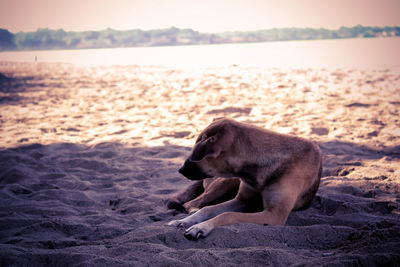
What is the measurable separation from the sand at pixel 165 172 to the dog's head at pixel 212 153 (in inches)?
22.2

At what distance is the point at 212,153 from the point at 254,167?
0.50 m

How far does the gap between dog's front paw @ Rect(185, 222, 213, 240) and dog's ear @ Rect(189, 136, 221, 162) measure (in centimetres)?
58

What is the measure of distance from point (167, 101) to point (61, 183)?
612 centimetres

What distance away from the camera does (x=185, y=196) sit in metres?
4.27

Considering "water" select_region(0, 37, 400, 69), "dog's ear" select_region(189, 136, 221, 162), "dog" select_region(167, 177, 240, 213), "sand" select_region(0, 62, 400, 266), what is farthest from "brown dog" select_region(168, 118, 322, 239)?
"water" select_region(0, 37, 400, 69)

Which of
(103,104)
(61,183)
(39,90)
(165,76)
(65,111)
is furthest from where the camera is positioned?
(165,76)

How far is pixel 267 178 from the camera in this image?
3.39 metres

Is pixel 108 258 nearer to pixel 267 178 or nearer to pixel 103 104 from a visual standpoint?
pixel 267 178

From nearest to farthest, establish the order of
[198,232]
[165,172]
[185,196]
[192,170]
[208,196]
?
[198,232], [192,170], [208,196], [185,196], [165,172]

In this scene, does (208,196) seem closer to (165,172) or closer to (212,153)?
(212,153)

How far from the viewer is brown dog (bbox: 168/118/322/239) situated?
320cm

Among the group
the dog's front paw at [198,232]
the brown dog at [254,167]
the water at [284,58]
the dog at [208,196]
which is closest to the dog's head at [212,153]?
the brown dog at [254,167]

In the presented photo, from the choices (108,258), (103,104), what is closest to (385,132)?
(108,258)

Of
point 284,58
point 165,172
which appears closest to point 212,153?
point 165,172
